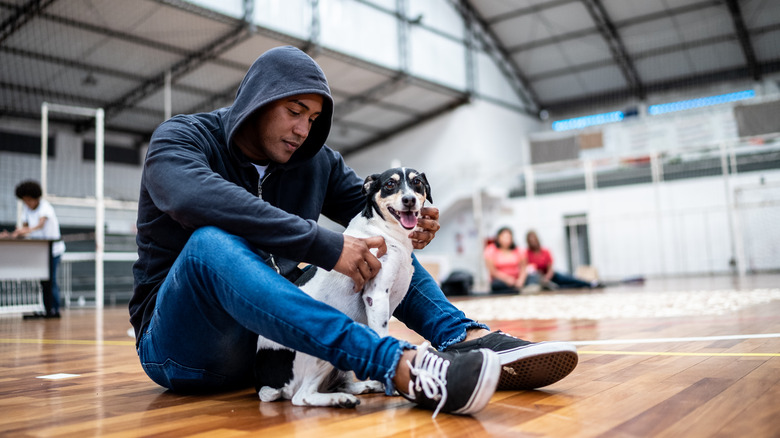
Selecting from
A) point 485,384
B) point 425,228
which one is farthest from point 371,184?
point 485,384

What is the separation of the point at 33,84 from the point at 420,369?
15292 millimetres

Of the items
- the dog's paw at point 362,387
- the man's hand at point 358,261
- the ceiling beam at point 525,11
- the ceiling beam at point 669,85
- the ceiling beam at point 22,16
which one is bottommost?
the dog's paw at point 362,387

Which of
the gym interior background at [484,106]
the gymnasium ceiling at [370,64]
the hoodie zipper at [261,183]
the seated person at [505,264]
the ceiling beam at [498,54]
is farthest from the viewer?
the ceiling beam at [498,54]

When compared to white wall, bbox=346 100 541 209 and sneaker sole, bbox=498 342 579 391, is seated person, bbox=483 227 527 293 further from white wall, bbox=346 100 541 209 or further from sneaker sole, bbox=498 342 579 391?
white wall, bbox=346 100 541 209

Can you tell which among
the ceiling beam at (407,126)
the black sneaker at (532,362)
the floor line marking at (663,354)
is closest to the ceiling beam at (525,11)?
the ceiling beam at (407,126)

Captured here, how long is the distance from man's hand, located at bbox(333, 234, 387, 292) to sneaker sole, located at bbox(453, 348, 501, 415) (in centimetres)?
38

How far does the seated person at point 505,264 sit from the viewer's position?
9.25m

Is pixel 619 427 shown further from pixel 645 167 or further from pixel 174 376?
pixel 645 167

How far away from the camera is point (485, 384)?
4.25ft

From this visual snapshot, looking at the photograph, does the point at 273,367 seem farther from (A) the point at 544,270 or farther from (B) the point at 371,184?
(A) the point at 544,270

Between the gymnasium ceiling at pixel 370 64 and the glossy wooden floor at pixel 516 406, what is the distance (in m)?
11.3

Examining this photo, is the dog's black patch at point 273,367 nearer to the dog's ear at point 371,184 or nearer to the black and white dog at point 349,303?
the black and white dog at point 349,303

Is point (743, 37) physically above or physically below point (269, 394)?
above

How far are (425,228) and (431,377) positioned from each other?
693 millimetres
